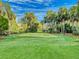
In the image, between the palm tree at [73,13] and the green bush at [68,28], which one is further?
the green bush at [68,28]

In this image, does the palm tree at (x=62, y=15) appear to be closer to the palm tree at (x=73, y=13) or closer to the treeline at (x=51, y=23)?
the treeline at (x=51, y=23)

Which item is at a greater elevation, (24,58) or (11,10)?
(11,10)

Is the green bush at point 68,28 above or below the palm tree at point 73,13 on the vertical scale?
below

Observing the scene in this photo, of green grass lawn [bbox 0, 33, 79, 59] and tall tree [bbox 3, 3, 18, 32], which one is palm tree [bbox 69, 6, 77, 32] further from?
green grass lawn [bbox 0, 33, 79, 59]

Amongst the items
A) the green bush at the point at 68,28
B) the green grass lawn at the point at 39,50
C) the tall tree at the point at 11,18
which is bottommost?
the green grass lawn at the point at 39,50

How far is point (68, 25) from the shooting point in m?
50.0

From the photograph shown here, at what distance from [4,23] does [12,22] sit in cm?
1248

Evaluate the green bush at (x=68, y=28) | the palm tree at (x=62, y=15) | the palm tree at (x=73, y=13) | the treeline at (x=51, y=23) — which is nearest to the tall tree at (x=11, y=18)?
the treeline at (x=51, y=23)

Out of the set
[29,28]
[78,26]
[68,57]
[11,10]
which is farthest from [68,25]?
[68,57]

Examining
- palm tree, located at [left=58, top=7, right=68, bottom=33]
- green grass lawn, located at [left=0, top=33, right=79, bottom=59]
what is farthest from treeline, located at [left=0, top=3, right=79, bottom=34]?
green grass lawn, located at [left=0, top=33, right=79, bottom=59]

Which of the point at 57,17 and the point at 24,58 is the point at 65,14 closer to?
the point at 57,17

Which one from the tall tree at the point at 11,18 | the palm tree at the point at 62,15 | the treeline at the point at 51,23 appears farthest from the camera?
Answer: the palm tree at the point at 62,15

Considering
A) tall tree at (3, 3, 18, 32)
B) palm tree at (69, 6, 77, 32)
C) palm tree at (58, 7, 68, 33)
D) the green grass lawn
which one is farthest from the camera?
palm tree at (58, 7, 68, 33)

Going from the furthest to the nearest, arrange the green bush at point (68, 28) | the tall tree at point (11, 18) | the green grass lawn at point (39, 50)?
the green bush at point (68, 28)
the tall tree at point (11, 18)
the green grass lawn at point (39, 50)
